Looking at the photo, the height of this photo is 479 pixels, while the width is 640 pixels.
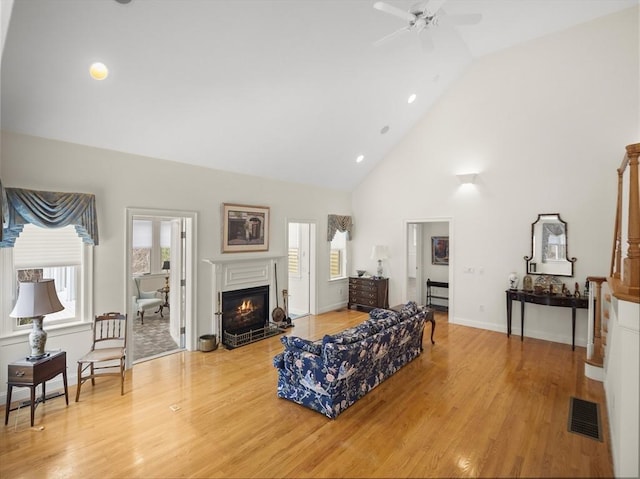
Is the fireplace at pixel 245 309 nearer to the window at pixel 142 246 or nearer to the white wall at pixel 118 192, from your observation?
the white wall at pixel 118 192

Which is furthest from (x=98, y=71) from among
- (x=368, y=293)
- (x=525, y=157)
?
(x=525, y=157)

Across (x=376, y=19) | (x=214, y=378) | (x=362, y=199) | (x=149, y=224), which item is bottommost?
(x=214, y=378)

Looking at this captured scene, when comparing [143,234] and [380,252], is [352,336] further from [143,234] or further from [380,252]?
[143,234]

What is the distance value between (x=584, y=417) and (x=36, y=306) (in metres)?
5.45

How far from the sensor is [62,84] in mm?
3283

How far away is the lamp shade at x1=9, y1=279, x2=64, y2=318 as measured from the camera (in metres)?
3.29

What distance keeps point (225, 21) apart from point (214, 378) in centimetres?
408

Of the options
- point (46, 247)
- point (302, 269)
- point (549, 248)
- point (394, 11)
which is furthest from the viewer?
point (302, 269)

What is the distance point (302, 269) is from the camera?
7715 mm

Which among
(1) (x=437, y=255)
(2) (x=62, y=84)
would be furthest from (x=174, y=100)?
(1) (x=437, y=255)

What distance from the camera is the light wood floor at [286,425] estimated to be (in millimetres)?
2586

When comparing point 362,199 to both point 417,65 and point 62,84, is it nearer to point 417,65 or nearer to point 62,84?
point 417,65

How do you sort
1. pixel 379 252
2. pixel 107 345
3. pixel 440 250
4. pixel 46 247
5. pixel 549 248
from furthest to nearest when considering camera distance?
pixel 440 250 < pixel 379 252 < pixel 549 248 < pixel 107 345 < pixel 46 247

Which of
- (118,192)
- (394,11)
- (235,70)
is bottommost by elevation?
(118,192)
